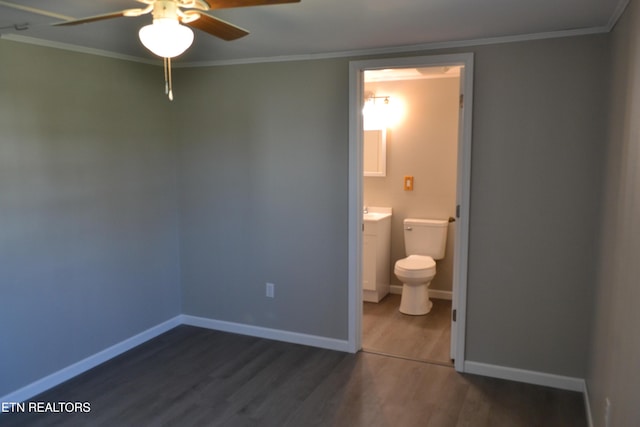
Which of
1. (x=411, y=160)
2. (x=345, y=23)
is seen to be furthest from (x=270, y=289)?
(x=345, y=23)

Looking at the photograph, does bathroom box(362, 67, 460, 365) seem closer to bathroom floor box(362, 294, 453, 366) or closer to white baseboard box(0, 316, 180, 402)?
bathroom floor box(362, 294, 453, 366)

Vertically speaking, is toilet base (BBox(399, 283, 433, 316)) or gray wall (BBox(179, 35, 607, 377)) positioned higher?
gray wall (BBox(179, 35, 607, 377))

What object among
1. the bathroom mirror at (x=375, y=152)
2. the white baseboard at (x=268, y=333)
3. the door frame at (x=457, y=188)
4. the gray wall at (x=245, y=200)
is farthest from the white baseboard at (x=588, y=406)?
the bathroom mirror at (x=375, y=152)

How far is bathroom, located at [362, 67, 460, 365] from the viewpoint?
15.6ft

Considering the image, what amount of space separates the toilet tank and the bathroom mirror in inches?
24.3

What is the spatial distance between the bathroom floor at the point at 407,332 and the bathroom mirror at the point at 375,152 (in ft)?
4.47

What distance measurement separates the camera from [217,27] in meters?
2.05

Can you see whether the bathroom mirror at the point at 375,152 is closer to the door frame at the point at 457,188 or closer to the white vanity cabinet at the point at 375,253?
the white vanity cabinet at the point at 375,253

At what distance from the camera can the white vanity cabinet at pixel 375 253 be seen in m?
4.75

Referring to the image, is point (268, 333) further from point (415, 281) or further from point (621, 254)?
point (621, 254)

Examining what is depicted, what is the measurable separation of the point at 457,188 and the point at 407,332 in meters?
1.48

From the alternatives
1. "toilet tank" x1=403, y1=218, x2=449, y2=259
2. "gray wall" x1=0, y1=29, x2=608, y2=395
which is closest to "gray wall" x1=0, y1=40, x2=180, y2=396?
"gray wall" x1=0, y1=29, x2=608, y2=395

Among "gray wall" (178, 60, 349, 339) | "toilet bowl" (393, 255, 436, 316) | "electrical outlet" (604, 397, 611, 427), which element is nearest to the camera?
"electrical outlet" (604, 397, 611, 427)

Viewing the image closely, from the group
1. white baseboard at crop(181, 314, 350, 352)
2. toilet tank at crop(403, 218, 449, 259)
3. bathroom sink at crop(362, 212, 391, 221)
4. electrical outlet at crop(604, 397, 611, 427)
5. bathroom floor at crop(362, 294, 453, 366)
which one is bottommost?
bathroom floor at crop(362, 294, 453, 366)
